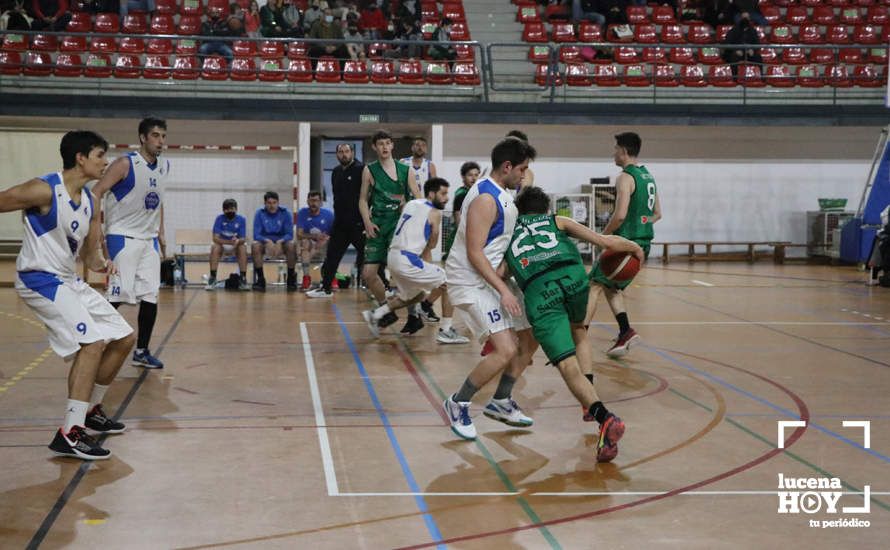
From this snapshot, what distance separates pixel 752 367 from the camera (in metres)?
8.18

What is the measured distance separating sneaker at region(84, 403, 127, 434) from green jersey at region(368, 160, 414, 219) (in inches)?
220

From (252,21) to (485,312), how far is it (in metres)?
17.3

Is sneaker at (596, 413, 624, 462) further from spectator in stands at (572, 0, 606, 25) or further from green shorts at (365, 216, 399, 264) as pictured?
spectator in stands at (572, 0, 606, 25)

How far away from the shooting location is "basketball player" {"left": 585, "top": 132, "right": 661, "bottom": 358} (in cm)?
830

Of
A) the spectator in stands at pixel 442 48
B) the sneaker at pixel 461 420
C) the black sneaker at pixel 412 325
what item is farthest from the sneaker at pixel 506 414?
the spectator in stands at pixel 442 48

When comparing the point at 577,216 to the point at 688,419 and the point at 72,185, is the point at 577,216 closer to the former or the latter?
the point at 688,419

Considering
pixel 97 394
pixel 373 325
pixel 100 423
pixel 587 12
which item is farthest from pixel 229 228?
pixel 587 12

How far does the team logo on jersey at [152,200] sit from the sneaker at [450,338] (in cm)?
295

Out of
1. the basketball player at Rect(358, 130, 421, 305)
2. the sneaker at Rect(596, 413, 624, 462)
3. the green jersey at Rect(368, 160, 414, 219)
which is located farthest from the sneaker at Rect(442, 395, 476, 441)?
the green jersey at Rect(368, 160, 414, 219)

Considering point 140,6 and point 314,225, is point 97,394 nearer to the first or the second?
point 314,225

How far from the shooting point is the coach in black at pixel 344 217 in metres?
13.2

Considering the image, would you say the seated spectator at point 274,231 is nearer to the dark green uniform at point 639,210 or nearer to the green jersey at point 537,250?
the dark green uniform at point 639,210

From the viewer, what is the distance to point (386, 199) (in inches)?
441

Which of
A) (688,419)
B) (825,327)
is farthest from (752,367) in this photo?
(825,327)
